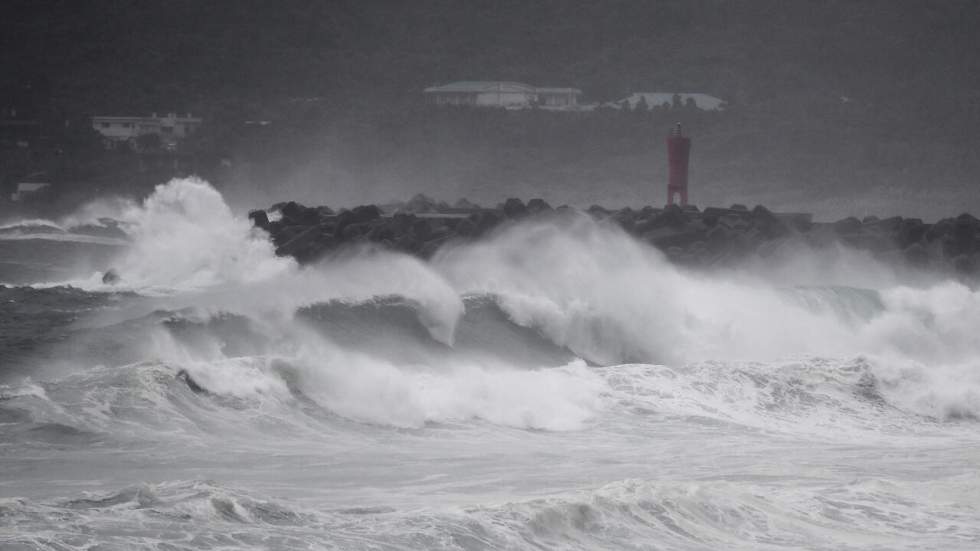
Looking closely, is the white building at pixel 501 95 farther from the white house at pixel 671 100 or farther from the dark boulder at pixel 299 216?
the dark boulder at pixel 299 216

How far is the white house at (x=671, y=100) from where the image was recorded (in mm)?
74625

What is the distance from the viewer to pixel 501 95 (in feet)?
260

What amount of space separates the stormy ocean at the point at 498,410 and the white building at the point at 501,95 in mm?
53654

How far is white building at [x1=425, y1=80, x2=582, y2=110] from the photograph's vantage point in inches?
3093

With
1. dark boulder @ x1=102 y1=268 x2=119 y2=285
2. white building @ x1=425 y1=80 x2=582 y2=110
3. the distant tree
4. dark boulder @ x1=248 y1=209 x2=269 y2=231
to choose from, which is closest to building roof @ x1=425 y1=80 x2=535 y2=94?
white building @ x1=425 y1=80 x2=582 y2=110

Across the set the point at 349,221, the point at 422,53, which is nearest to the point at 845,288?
the point at 349,221

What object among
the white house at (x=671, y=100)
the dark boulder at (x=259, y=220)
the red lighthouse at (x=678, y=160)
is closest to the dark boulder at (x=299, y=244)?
the dark boulder at (x=259, y=220)

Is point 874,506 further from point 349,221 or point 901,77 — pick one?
point 901,77

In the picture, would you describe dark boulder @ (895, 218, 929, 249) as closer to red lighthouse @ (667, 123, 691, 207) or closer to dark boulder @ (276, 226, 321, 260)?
red lighthouse @ (667, 123, 691, 207)

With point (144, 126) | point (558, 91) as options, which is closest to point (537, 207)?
point (144, 126)

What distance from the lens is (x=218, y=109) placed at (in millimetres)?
81312

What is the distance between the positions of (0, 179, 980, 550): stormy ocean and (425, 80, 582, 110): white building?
176 feet

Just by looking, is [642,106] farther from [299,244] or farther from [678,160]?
[299,244]

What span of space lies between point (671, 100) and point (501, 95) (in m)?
8.65
